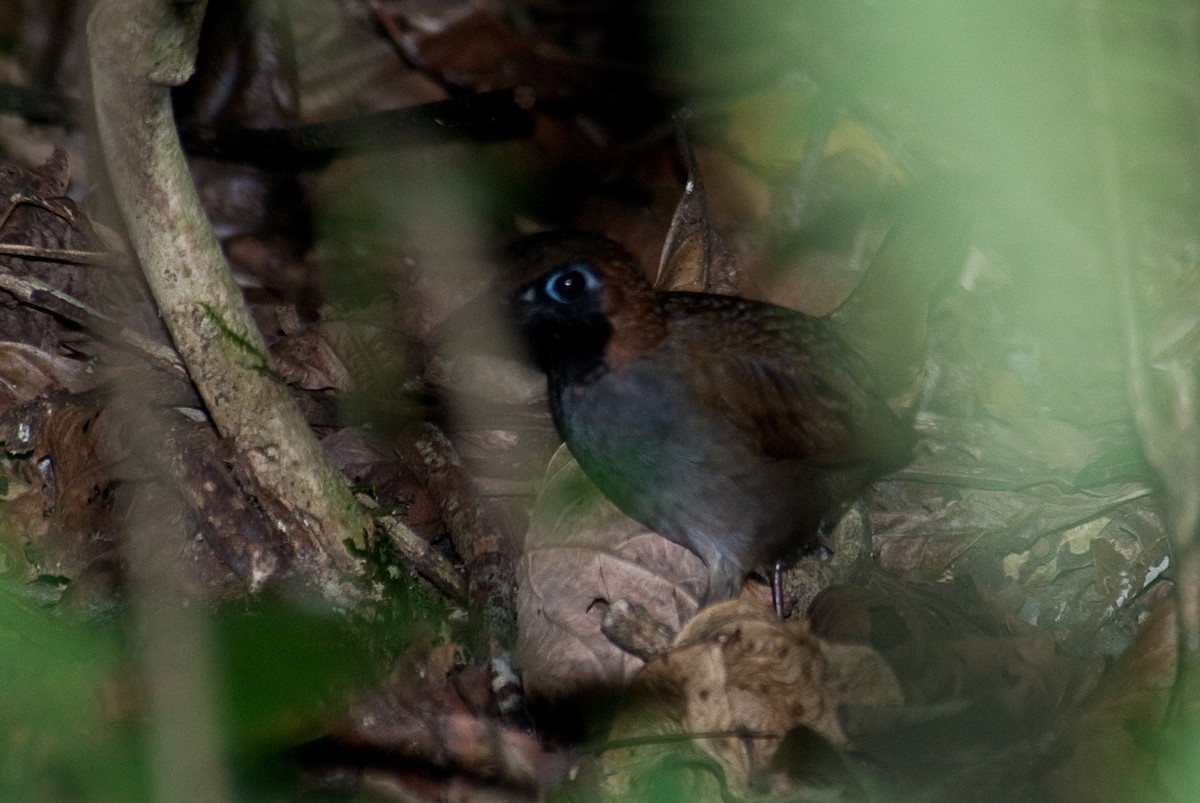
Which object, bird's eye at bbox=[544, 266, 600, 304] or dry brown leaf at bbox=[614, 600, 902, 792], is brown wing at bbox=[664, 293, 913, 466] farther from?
dry brown leaf at bbox=[614, 600, 902, 792]

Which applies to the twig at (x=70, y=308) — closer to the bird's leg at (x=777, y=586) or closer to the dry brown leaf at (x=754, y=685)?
the dry brown leaf at (x=754, y=685)

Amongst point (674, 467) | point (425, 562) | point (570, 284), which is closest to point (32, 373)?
point (425, 562)

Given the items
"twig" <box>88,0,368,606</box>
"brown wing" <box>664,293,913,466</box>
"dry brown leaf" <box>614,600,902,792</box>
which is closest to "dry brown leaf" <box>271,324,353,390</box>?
"twig" <box>88,0,368,606</box>

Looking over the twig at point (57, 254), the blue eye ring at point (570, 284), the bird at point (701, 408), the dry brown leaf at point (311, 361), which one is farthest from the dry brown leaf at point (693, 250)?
the twig at point (57, 254)

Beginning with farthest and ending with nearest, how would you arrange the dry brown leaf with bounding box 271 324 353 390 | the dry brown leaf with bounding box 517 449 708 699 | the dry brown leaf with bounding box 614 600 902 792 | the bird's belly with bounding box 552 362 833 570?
the dry brown leaf with bounding box 271 324 353 390 < the bird's belly with bounding box 552 362 833 570 < the dry brown leaf with bounding box 517 449 708 699 < the dry brown leaf with bounding box 614 600 902 792

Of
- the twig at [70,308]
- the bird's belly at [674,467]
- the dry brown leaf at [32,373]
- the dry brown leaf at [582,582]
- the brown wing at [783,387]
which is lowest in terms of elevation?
the dry brown leaf at [32,373]

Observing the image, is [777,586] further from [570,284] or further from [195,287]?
[195,287]
